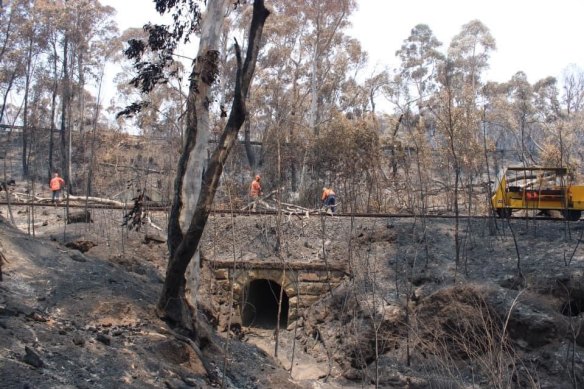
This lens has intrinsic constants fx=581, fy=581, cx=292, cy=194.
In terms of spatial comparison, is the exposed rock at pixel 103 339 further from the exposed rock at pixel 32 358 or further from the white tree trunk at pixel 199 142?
the white tree trunk at pixel 199 142

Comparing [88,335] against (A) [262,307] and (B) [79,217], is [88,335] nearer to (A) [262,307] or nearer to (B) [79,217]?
(B) [79,217]

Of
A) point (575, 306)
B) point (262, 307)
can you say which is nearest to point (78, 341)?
point (575, 306)

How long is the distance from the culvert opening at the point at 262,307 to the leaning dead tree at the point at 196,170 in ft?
25.7

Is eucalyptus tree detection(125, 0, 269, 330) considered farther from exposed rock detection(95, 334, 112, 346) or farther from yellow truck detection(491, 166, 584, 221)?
yellow truck detection(491, 166, 584, 221)

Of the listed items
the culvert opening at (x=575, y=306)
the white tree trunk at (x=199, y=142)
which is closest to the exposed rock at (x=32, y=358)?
the white tree trunk at (x=199, y=142)

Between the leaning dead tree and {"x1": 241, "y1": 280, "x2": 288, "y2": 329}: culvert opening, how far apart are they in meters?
7.82

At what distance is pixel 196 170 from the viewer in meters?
9.52

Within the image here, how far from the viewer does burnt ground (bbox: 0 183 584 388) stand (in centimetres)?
763

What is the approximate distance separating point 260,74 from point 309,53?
3.08 meters

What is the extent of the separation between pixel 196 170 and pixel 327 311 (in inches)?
295

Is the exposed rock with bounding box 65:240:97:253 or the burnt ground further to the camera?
the exposed rock with bounding box 65:240:97:253

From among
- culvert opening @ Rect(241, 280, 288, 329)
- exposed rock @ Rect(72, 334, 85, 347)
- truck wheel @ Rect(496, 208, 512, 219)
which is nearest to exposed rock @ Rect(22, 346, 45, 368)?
exposed rock @ Rect(72, 334, 85, 347)

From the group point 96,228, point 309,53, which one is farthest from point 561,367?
point 309,53

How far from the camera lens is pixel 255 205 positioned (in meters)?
20.3
